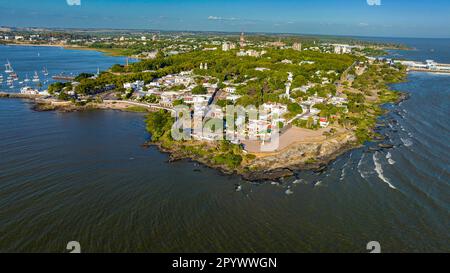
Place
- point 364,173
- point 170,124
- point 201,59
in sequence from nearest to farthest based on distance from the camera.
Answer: point 364,173 < point 170,124 < point 201,59

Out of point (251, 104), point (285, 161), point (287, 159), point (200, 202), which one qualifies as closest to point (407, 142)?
point (287, 159)

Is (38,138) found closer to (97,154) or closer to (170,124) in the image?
(97,154)

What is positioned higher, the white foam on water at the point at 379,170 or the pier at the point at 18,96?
the pier at the point at 18,96

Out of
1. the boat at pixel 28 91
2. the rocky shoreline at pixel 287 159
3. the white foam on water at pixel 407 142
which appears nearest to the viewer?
the rocky shoreline at pixel 287 159

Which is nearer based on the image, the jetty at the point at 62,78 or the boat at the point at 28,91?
the boat at the point at 28,91

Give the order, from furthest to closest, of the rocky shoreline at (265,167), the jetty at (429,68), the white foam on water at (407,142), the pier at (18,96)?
the jetty at (429,68) < the pier at (18,96) < the white foam on water at (407,142) < the rocky shoreline at (265,167)

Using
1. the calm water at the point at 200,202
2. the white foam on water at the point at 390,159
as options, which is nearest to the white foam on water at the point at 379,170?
the calm water at the point at 200,202

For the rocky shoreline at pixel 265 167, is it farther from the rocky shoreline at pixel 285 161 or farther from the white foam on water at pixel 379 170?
the white foam on water at pixel 379 170
